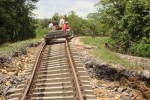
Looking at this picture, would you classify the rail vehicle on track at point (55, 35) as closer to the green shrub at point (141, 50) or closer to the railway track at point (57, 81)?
the railway track at point (57, 81)

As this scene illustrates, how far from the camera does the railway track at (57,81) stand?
15.3 metres

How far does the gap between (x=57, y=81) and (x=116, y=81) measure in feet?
10.9

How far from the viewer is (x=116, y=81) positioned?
749 inches

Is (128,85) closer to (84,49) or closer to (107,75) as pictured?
(107,75)

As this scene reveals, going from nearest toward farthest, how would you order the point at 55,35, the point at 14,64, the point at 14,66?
the point at 14,66
the point at 14,64
the point at 55,35

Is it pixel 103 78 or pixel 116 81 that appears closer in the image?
pixel 116 81

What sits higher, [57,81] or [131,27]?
[131,27]

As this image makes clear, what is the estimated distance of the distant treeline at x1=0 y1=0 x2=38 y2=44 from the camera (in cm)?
4106

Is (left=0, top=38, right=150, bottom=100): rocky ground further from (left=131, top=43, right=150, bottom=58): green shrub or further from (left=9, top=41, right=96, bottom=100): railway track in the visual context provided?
(left=131, top=43, right=150, bottom=58): green shrub

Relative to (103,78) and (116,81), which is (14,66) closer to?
(103,78)

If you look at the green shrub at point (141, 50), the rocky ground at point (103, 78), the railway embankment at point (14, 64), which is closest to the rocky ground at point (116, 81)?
the rocky ground at point (103, 78)

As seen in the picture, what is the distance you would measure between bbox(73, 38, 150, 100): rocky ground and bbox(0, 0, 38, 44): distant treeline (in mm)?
21013

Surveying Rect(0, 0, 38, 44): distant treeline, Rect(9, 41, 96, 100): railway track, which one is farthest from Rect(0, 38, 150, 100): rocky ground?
Rect(0, 0, 38, 44): distant treeline

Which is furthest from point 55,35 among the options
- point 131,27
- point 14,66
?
point 131,27
